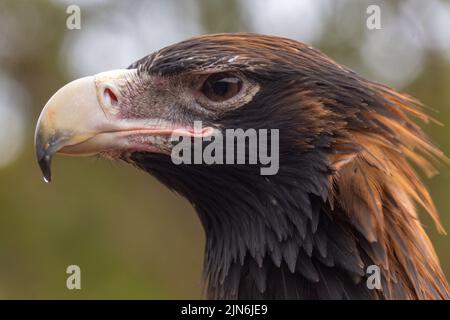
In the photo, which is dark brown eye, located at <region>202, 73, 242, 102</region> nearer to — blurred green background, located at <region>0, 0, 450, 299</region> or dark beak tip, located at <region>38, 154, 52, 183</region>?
dark beak tip, located at <region>38, 154, 52, 183</region>

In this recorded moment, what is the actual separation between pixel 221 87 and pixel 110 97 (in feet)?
1.92

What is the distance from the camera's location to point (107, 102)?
3.66m

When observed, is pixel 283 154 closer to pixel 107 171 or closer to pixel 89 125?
pixel 89 125

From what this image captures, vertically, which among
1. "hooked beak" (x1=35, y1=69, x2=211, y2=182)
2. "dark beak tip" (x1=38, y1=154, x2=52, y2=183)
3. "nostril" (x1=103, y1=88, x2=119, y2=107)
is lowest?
"dark beak tip" (x1=38, y1=154, x2=52, y2=183)

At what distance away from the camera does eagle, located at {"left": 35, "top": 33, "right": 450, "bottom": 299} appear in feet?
11.2

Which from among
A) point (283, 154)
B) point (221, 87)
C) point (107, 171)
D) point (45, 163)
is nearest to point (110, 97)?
point (45, 163)

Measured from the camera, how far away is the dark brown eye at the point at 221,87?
3.59 metres

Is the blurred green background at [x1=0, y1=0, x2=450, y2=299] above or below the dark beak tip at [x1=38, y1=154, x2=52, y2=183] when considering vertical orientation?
above

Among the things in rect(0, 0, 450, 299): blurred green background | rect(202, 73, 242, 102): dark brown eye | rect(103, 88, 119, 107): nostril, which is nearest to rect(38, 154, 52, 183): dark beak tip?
rect(103, 88, 119, 107): nostril

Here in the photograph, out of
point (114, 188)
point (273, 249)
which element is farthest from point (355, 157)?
point (114, 188)

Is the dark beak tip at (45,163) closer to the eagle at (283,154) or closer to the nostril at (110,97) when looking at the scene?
the eagle at (283,154)

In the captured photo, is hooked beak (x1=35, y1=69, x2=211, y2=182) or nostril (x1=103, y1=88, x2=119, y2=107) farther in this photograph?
nostril (x1=103, y1=88, x2=119, y2=107)
